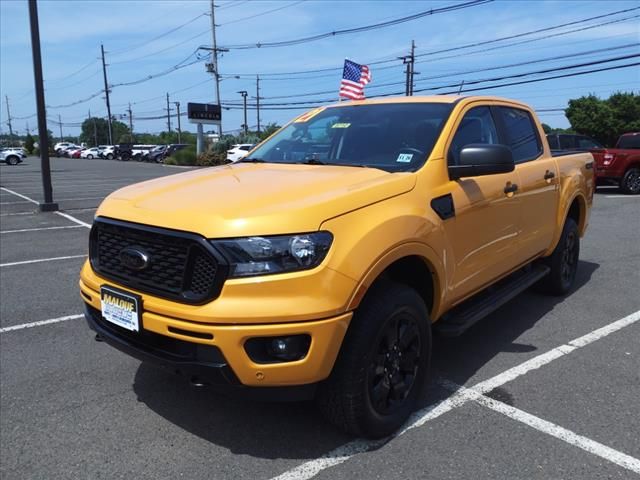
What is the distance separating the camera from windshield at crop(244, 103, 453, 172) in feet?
11.4

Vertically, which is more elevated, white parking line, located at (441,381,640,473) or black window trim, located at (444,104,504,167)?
black window trim, located at (444,104,504,167)

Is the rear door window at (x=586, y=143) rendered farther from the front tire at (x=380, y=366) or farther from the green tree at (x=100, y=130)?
the green tree at (x=100, y=130)

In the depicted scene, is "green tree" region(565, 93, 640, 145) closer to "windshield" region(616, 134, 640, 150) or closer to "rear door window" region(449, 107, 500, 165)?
"windshield" region(616, 134, 640, 150)

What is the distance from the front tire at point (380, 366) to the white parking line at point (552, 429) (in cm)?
47

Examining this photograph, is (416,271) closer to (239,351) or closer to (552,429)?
(552,429)

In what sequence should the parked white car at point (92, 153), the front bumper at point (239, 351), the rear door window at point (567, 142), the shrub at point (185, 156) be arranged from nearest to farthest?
the front bumper at point (239, 351)
the rear door window at point (567, 142)
the shrub at point (185, 156)
the parked white car at point (92, 153)

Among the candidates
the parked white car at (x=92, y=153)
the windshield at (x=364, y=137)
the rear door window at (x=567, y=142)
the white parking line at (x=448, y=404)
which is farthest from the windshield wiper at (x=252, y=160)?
the parked white car at (x=92, y=153)

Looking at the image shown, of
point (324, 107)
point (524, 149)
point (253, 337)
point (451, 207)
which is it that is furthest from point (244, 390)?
point (524, 149)

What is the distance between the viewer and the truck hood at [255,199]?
8.06 feet

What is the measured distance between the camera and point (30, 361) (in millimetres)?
4000

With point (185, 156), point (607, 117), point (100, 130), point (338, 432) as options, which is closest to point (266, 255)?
point (338, 432)

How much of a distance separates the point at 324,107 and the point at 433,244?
75.8 inches

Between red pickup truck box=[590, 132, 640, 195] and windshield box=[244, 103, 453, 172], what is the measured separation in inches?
505

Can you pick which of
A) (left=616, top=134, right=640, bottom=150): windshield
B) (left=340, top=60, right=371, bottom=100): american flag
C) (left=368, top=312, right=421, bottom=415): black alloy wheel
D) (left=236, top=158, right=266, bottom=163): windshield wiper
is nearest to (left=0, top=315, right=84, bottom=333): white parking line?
(left=236, top=158, right=266, bottom=163): windshield wiper
